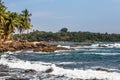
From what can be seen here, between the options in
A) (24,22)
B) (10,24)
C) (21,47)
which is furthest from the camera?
(24,22)

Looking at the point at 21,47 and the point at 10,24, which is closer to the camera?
the point at 21,47

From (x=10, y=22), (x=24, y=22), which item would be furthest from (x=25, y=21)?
(x=10, y=22)

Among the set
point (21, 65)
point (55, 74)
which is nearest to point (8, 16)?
point (21, 65)

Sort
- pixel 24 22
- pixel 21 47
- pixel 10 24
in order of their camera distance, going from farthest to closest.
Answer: pixel 24 22 → pixel 10 24 → pixel 21 47

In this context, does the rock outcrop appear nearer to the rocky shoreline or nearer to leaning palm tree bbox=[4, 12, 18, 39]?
the rocky shoreline

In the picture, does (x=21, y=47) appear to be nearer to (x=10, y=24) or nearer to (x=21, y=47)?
(x=21, y=47)

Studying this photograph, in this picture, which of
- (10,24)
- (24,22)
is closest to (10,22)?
(10,24)

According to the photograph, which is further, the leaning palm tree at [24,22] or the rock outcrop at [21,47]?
the leaning palm tree at [24,22]

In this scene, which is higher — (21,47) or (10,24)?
(10,24)

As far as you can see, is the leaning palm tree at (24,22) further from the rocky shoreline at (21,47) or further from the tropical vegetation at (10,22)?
the rocky shoreline at (21,47)

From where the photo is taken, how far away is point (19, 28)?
107m

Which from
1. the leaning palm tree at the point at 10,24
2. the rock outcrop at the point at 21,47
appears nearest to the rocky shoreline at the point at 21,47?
→ the rock outcrop at the point at 21,47

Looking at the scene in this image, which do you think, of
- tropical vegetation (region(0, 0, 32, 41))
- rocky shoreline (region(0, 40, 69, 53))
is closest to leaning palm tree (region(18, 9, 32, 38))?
tropical vegetation (region(0, 0, 32, 41))

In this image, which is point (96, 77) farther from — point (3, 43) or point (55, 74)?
point (3, 43)
